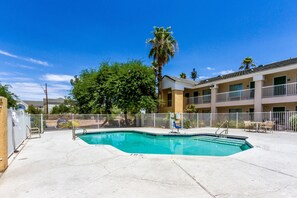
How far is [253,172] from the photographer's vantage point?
4.41 metres

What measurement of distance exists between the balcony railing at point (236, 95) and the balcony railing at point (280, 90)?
154 cm

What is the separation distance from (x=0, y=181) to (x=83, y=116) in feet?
49.5

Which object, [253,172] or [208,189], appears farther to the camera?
[253,172]

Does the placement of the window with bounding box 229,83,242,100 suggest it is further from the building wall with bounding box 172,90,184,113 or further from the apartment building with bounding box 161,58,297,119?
the building wall with bounding box 172,90,184,113

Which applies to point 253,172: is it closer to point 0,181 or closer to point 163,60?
point 0,181

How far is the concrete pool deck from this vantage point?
10.9ft

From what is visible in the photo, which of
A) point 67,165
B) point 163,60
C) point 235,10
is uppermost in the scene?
point 235,10

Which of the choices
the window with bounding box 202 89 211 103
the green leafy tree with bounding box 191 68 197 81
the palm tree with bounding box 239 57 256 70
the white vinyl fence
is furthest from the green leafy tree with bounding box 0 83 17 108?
the green leafy tree with bounding box 191 68 197 81

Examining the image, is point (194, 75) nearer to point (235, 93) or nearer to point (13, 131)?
point (235, 93)

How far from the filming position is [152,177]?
406cm

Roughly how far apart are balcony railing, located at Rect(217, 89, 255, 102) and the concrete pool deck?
1411cm

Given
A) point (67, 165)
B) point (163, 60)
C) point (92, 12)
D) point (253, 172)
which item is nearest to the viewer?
point (253, 172)

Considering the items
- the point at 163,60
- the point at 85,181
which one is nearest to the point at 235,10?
the point at 163,60

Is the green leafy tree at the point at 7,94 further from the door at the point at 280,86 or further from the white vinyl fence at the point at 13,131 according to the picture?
the door at the point at 280,86
